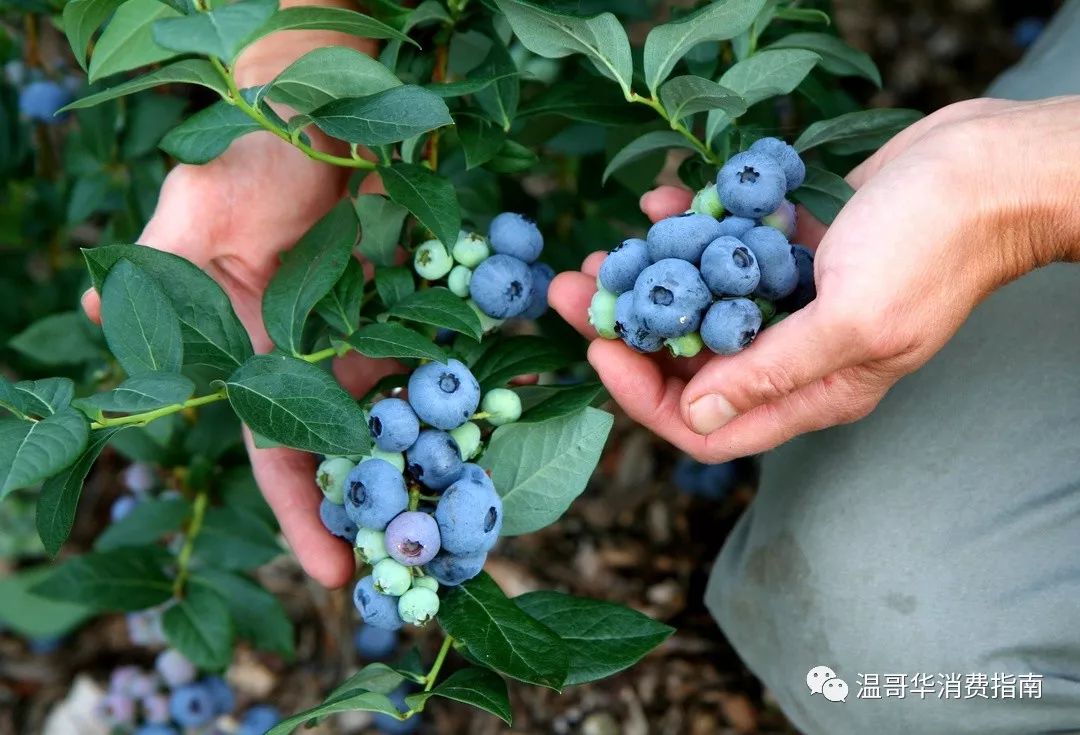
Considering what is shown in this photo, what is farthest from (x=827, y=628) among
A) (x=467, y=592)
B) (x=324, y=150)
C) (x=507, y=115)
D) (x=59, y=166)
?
(x=59, y=166)

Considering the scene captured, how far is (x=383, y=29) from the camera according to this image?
44.7 inches

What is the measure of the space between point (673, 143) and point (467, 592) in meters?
0.59

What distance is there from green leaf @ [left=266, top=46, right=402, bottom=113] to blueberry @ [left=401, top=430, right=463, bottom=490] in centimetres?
39

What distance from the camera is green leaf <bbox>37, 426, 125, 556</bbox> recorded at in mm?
1096

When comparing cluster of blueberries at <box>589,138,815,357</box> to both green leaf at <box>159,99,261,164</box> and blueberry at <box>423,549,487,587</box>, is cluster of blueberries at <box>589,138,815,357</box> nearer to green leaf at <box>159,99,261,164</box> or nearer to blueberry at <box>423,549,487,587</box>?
blueberry at <box>423,549,487,587</box>

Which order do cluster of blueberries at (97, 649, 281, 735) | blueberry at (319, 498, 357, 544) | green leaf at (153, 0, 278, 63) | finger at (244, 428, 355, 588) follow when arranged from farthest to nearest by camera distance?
cluster of blueberries at (97, 649, 281, 735) < finger at (244, 428, 355, 588) < blueberry at (319, 498, 357, 544) < green leaf at (153, 0, 278, 63)

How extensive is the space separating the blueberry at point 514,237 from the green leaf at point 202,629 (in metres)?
0.73

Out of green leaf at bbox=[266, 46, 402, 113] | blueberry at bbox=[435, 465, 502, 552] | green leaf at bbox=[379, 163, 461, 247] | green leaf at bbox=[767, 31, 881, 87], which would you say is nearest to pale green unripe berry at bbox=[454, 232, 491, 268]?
green leaf at bbox=[379, 163, 461, 247]

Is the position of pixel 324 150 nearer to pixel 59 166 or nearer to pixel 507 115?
pixel 507 115

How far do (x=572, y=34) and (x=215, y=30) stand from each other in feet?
1.46

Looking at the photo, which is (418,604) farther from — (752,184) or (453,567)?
(752,184)

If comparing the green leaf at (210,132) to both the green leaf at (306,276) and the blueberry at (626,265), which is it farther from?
the blueberry at (626,265)

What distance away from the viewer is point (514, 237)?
1344mm

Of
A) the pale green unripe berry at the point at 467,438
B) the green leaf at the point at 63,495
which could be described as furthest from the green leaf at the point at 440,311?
the green leaf at the point at 63,495
